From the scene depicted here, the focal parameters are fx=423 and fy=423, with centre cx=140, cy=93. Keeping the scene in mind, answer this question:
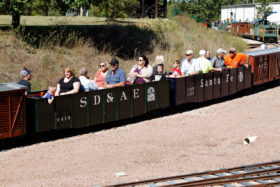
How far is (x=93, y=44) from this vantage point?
23188mm

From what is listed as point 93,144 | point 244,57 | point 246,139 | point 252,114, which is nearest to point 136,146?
point 93,144

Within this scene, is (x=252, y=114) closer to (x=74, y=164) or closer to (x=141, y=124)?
(x=141, y=124)

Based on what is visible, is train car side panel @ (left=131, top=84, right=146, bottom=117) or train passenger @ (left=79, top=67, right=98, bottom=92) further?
train car side panel @ (left=131, top=84, right=146, bottom=117)

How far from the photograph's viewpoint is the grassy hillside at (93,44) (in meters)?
19.4

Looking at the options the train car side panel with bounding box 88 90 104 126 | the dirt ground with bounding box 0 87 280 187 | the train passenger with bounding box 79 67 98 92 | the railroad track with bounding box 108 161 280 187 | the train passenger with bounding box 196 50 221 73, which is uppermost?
the train passenger with bounding box 196 50 221 73

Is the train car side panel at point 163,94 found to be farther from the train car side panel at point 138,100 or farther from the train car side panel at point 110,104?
the train car side panel at point 110,104

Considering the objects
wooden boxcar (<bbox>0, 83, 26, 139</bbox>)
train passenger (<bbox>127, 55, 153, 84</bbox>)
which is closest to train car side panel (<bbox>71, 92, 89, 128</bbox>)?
wooden boxcar (<bbox>0, 83, 26, 139</bbox>)

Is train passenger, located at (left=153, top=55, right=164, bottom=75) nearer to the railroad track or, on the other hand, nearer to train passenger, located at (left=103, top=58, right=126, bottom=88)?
train passenger, located at (left=103, top=58, right=126, bottom=88)

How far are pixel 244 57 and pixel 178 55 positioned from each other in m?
9.42

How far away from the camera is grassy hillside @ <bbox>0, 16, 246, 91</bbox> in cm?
1942

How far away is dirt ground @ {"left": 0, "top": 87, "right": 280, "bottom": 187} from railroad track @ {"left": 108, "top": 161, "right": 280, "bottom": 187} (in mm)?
701

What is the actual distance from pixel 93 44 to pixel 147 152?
44.4 ft

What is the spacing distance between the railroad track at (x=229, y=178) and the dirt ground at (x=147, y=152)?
0.70 meters

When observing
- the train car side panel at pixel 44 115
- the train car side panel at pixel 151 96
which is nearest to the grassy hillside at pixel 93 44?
the train car side panel at pixel 151 96
